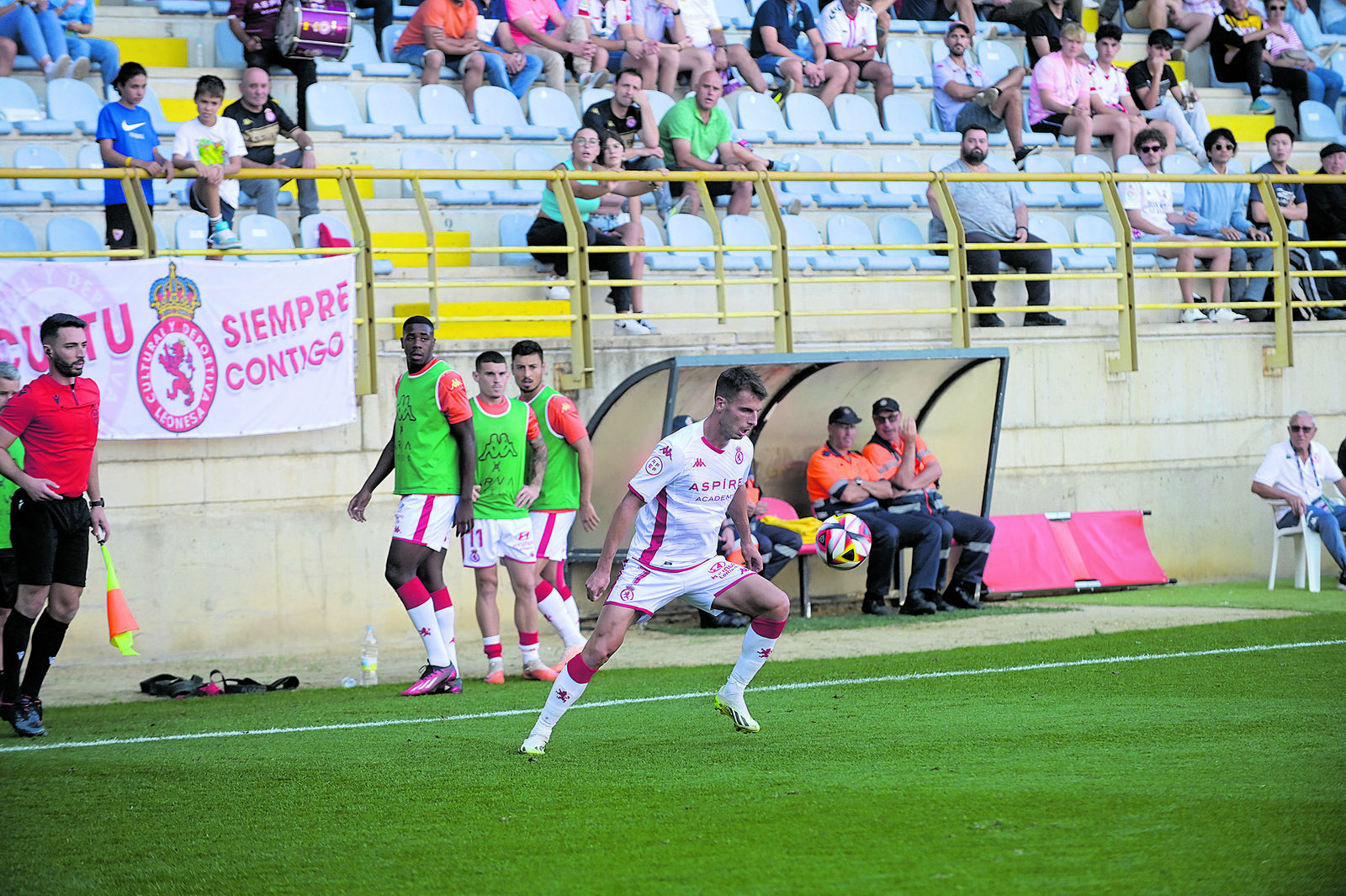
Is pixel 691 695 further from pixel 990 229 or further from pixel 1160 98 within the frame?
pixel 1160 98

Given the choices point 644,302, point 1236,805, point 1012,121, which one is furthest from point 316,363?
point 1012,121

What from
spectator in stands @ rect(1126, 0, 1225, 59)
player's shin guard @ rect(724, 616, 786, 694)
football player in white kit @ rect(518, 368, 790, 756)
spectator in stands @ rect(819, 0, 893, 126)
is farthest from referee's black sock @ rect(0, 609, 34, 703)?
spectator in stands @ rect(1126, 0, 1225, 59)

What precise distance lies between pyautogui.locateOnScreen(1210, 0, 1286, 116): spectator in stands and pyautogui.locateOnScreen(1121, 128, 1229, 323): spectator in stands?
5460mm

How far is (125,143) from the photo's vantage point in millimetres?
12273

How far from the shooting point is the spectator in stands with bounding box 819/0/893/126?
1880 centimetres

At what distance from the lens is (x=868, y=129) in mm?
18125

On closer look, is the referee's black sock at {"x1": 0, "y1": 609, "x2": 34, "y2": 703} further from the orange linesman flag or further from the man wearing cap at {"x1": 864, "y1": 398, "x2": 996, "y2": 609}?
the man wearing cap at {"x1": 864, "y1": 398, "x2": 996, "y2": 609}

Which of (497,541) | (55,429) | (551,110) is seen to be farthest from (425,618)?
(551,110)

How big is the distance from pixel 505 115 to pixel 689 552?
10.3 metres

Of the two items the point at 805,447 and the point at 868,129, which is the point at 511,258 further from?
the point at 868,129

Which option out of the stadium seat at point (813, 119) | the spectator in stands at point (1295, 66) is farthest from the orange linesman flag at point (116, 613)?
the spectator in stands at point (1295, 66)

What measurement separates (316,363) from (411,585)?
291cm

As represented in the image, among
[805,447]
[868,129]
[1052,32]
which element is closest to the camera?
[805,447]

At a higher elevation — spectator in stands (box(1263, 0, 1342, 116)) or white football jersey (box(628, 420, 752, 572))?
spectator in stands (box(1263, 0, 1342, 116))
